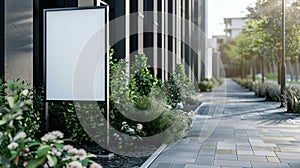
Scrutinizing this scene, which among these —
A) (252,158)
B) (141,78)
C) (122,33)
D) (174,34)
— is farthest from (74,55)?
(174,34)

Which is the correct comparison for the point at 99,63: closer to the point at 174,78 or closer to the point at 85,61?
the point at 85,61

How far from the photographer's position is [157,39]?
15664 mm

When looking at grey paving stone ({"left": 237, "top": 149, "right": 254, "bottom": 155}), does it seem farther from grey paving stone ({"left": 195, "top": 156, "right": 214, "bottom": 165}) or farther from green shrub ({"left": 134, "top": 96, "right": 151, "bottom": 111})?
green shrub ({"left": 134, "top": 96, "right": 151, "bottom": 111})

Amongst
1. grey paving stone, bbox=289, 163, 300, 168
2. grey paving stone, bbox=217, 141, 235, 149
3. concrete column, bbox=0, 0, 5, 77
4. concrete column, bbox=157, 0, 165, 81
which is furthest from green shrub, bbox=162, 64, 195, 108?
concrete column, bbox=0, 0, 5, 77

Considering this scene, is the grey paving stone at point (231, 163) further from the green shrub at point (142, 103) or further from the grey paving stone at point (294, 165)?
the green shrub at point (142, 103)

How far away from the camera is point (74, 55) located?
5.89 meters

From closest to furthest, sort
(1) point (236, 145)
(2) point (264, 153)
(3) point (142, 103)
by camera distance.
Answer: (2) point (264, 153)
(3) point (142, 103)
(1) point (236, 145)

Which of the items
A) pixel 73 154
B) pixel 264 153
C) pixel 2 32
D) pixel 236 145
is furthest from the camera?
pixel 236 145

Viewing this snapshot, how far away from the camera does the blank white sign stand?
5852 millimetres

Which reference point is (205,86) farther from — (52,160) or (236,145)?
(52,160)

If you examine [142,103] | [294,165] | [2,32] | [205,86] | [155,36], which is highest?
[155,36]

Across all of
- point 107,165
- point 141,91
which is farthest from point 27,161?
point 141,91

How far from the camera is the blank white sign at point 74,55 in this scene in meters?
5.85

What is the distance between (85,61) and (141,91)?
3312 millimetres
